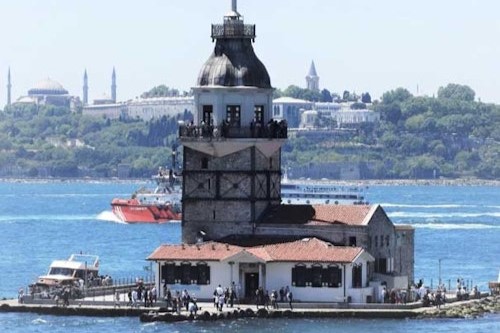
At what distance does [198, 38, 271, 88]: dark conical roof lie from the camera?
77.1 metres

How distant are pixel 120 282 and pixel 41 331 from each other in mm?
14415

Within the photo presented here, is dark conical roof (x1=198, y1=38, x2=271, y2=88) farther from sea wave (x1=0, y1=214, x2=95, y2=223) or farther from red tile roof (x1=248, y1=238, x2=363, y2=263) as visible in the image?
sea wave (x1=0, y1=214, x2=95, y2=223)

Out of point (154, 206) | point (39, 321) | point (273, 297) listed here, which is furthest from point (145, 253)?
point (154, 206)

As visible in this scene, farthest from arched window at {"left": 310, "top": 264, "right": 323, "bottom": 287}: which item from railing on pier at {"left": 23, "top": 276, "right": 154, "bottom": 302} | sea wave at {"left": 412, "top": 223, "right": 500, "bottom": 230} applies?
sea wave at {"left": 412, "top": 223, "right": 500, "bottom": 230}

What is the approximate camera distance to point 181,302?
72062 millimetres

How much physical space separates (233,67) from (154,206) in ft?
316

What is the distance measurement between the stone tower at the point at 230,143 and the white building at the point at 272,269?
9.06 feet

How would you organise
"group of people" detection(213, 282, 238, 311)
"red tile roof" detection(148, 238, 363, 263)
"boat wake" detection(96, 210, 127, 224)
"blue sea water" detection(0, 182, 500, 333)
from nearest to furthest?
"blue sea water" detection(0, 182, 500, 333)
"group of people" detection(213, 282, 238, 311)
"red tile roof" detection(148, 238, 363, 263)
"boat wake" detection(96, 210, 127, 224)

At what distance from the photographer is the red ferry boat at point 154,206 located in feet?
564

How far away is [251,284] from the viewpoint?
2908 inches

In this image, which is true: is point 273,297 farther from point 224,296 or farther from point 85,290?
point 85,290

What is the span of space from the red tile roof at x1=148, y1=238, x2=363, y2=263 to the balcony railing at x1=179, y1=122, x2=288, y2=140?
3914mm

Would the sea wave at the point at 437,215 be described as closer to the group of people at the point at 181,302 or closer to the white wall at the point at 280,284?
the white wall at the point at 280,284

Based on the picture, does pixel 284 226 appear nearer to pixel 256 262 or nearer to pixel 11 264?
pixel 256 262
